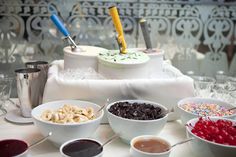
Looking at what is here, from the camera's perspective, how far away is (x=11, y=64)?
113 cm

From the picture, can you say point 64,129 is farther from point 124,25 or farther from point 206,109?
point 124,25

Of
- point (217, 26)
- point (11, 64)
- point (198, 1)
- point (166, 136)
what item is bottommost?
point (166, 136)

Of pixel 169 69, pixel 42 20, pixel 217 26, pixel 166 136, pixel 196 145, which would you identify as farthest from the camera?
pixel 217 26

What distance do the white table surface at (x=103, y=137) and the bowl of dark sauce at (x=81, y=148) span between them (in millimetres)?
68

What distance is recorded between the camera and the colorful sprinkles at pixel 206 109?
2.31 ft

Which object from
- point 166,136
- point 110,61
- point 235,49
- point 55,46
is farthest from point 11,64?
point 235,49

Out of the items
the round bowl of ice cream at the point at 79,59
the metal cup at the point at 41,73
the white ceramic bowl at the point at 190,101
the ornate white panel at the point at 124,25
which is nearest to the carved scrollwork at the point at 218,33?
the ornate white panel at the point at 124,25

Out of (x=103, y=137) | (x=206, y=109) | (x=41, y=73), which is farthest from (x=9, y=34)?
(x=206, y=109)

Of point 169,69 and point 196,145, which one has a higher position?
point 169,69

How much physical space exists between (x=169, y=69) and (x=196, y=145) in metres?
0.33

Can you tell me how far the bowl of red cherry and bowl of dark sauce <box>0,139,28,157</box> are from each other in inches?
13.3

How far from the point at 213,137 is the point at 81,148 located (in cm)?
27

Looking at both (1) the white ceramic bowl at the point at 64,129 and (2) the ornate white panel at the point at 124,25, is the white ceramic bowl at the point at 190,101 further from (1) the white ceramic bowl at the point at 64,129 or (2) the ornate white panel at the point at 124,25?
(2) the ornate white panel at the point at 124,25

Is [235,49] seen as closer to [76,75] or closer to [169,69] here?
[169,69]
